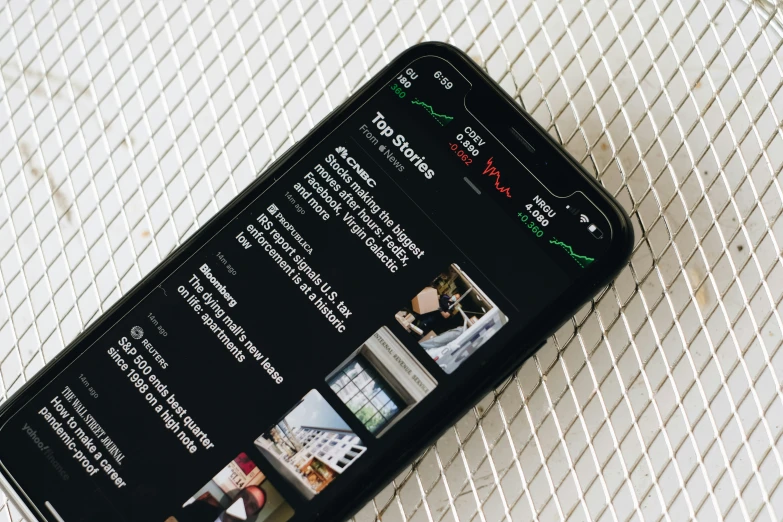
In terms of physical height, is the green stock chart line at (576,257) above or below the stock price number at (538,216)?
below

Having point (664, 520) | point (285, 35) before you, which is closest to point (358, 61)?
point (285, 35)

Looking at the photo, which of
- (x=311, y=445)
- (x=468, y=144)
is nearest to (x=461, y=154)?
(x=468, y=144)

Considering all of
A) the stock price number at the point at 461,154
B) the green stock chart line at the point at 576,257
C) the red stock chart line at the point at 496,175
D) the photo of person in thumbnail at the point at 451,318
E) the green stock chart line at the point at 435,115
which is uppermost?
the green stock chart line at the point at 435,115

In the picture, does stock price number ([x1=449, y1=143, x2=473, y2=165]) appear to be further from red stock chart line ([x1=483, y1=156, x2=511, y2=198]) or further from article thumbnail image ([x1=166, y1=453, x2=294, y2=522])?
article thumbnail image ([x1=166, y1=453, x2=294, y2=522])

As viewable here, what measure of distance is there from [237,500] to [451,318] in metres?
0.12

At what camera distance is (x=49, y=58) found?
0.42 metres

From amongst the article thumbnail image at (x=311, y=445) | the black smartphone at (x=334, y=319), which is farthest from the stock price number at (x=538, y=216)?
the article thumbnail image at (x=311, y=445)

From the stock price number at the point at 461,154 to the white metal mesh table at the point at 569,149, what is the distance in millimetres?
59

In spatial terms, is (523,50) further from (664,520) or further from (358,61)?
(664,520)

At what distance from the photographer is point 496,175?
33 centimetres

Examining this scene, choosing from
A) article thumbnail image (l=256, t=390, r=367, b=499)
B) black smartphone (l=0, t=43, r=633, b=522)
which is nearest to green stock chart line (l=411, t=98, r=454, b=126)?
black smartphone (l=0, t=43, r=633, b=522)

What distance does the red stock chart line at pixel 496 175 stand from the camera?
1.08 feet

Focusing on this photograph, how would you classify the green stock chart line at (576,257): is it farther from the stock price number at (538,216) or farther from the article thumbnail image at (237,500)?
the article thumbnail image at (237,500)

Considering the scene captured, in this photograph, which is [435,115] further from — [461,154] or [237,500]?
[237,500]
